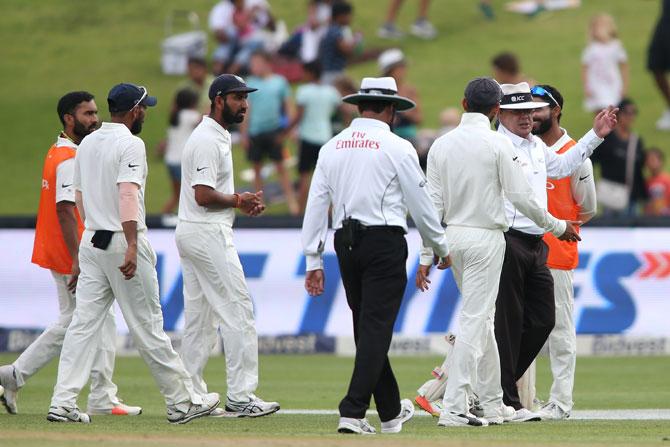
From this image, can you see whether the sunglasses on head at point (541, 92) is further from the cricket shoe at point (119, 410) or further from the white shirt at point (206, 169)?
the cricket shoe at point (119, 410)

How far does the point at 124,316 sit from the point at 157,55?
67.5ft

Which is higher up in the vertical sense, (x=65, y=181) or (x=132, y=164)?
(x=132, y=164)

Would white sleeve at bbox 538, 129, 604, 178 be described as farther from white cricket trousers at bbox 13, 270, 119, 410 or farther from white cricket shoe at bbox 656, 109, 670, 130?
white cricket shoe at bbox 656, 109, 670, 130

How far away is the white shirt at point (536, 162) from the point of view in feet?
34.9

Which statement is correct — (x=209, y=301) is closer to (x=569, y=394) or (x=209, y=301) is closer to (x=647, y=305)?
(x=569, y=394)

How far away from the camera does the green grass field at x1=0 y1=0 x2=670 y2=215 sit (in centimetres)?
2636

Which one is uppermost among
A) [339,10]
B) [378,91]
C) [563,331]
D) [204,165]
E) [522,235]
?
[339,10]

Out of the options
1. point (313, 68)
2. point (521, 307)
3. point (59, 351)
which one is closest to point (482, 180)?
point (521, 307)

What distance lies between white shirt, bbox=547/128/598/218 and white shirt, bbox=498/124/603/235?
0.95 feet

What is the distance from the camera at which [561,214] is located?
11500 mm

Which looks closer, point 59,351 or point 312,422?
point 312,422

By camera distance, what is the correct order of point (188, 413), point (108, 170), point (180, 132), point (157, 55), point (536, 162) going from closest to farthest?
point (108, 170), point (188, 413), point (536, 162), point (180, 132), point (157, 55)

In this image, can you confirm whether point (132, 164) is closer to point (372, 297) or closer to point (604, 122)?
point (372, 297)

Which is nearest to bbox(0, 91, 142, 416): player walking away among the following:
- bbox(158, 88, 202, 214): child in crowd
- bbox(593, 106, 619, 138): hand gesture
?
bbox(593, 106, 619, 138): hand gesture
